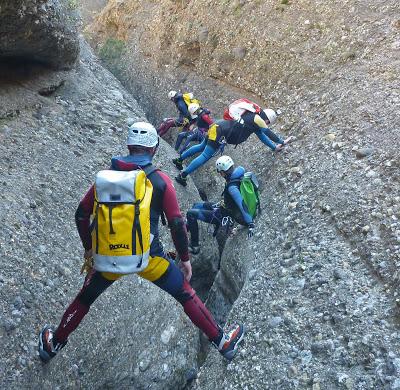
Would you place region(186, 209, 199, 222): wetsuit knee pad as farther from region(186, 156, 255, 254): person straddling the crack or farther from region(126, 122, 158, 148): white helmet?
region(126, 122, 158, 148): white helmet

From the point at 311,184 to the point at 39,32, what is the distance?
5.66m

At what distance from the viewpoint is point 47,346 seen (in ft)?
18.6

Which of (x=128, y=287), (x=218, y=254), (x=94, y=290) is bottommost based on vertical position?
(x=218, y=254)

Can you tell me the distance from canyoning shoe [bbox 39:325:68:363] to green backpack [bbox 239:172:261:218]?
15.2 ft

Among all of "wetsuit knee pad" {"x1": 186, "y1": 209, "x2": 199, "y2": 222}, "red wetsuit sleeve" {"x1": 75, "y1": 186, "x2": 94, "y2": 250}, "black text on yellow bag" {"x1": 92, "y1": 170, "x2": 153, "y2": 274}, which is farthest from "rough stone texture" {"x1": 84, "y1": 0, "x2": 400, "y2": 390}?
"red wetsuit sleeve" {"x1": 75, "y1": 186, "x2": 94, "y2": 250}

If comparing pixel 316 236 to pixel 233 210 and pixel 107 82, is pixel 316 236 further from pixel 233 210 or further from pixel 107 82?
pixel 107 82

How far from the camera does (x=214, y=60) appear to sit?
15.6 meters

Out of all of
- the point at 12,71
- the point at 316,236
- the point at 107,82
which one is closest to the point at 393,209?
the point at 316,236

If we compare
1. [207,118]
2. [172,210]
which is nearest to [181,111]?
[207,118]

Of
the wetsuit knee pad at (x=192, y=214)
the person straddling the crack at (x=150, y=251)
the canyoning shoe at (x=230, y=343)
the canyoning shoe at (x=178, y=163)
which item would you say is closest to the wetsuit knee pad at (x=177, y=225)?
the person straddling the crack at (x=150, y=251)

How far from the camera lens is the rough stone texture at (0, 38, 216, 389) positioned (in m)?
5.92

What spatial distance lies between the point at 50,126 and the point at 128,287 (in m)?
3.91

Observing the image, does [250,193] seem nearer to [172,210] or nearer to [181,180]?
[181,180]

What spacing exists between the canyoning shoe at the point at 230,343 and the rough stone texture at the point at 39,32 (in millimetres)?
5877
